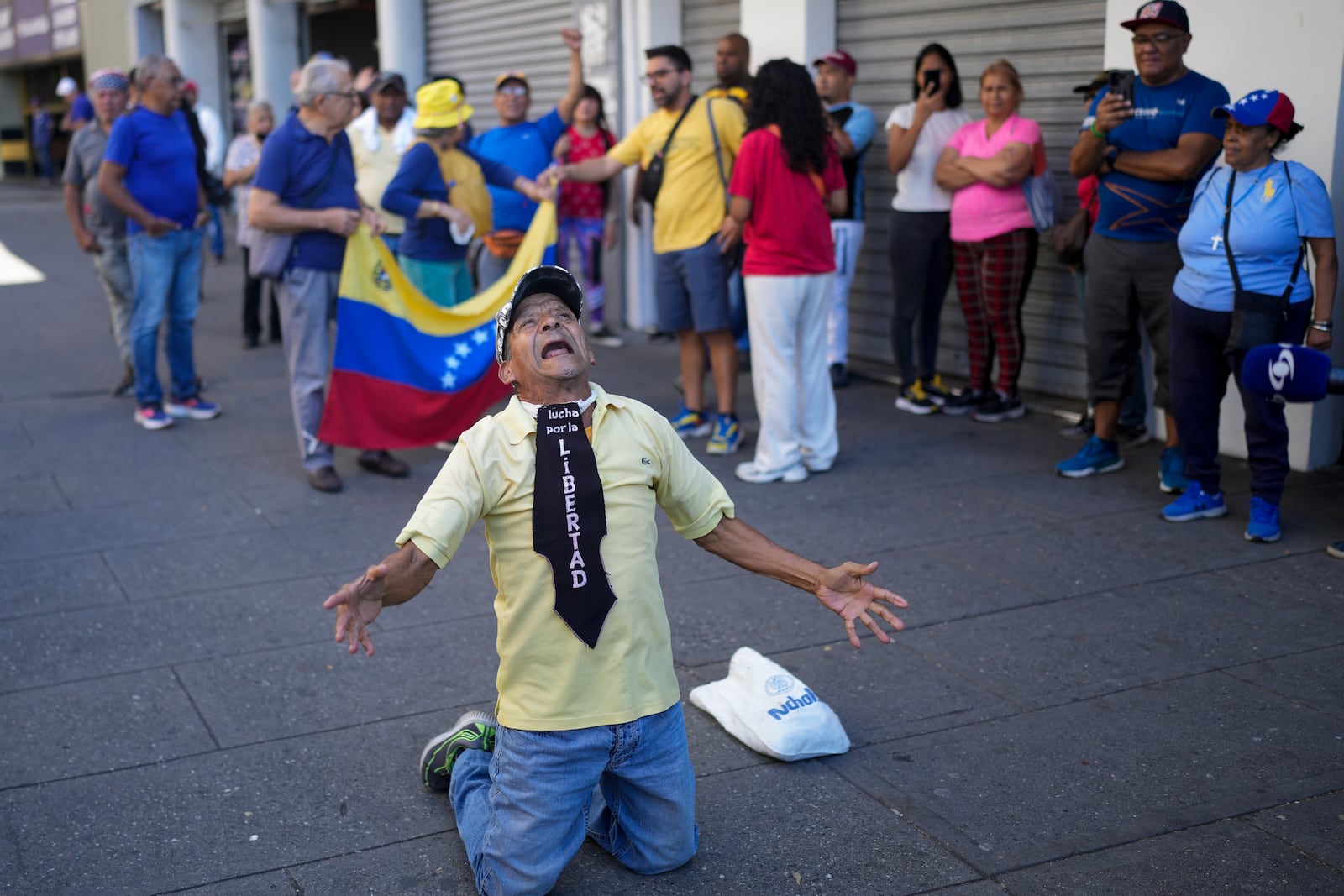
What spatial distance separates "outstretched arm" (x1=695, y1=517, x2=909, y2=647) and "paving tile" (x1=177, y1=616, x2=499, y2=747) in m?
1.36

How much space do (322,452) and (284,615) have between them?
6.54 feet

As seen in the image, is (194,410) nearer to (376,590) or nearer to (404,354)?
(404,354)

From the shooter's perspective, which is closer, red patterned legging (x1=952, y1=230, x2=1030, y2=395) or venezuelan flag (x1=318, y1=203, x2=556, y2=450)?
venezuelan flag (x1=318, y1=203, x2=556, y2=450)

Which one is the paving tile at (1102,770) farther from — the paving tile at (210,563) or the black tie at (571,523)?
the paving tile at (210,563)

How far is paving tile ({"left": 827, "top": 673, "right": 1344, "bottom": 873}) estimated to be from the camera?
3529 millimetres

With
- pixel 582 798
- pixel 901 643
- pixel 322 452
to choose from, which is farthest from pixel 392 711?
pixel 322 452

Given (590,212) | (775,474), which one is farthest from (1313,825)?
(590,212)

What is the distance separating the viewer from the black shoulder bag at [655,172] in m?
7.48

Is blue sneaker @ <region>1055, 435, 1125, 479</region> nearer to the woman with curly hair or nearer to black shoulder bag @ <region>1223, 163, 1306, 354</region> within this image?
the woman with curly hair

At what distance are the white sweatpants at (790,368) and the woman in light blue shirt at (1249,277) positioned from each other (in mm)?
1736

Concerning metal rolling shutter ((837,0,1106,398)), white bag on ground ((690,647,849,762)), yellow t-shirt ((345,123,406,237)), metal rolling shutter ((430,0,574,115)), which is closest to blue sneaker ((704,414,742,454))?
metal rolling shutter ((837,0,1106,398))

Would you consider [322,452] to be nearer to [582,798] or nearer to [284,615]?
[284,615]

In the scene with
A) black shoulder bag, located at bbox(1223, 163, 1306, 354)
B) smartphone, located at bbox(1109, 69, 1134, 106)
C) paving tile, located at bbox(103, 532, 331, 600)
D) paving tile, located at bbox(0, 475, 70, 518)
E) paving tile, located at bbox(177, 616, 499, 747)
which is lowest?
paving tile, located at bbox(177, 616, 499, 747)

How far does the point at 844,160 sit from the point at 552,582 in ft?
20.5
